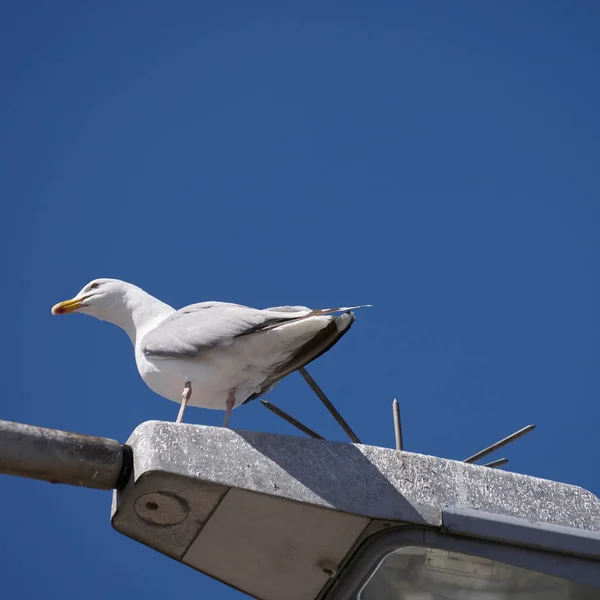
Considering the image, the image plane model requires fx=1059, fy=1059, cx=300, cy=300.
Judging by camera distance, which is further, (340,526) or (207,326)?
(207,326)

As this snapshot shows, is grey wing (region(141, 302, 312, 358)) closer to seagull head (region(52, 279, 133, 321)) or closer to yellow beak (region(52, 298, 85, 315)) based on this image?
seagull head (region(52, 279, 133, 321))

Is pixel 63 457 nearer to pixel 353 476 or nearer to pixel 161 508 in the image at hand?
pixel 161 508

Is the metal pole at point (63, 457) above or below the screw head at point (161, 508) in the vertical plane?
above

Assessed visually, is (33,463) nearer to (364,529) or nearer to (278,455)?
(278,455)

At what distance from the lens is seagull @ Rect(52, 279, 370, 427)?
20.6 ft

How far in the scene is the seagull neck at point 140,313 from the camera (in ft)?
24.4

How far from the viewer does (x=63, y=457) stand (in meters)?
4.16

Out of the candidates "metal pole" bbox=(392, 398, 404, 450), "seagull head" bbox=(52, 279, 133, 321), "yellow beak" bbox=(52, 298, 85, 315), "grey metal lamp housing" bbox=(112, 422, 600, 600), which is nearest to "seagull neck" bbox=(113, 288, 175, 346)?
"seagull head" bbox=(52, 279, 133, 321)

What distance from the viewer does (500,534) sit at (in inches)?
180

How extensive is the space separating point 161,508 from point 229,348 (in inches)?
89.5

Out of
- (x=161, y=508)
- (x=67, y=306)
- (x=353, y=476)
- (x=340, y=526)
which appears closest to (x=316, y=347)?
(x=353, y=476)

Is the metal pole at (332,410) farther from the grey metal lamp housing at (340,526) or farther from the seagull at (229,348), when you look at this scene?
the grey metal lamp housing at (340,526)

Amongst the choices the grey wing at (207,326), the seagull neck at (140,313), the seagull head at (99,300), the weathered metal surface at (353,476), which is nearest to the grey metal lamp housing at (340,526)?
the weathered metal surface at (353,476)

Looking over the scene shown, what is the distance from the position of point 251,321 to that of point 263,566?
6.65 ft
